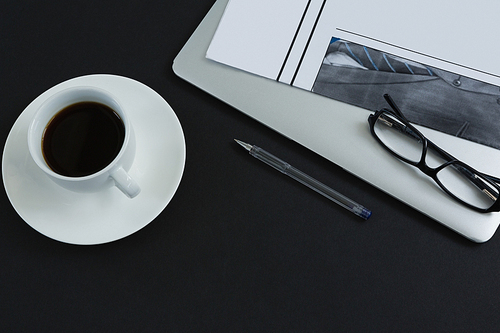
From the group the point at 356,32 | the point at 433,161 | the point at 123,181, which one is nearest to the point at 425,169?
the point at 433,161

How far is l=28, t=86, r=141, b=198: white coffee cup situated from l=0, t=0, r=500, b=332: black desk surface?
0.13m

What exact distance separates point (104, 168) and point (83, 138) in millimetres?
85

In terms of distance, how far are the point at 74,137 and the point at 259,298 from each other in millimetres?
384

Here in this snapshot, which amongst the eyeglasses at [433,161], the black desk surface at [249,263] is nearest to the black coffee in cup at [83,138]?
the black desk surface at [249,263]

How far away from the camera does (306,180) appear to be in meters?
0.69

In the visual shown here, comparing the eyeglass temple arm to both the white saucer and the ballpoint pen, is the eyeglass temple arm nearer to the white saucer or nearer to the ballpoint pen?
the ballpoint pen

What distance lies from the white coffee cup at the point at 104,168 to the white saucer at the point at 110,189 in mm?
47

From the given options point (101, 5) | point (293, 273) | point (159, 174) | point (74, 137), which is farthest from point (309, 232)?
point (101, 5)

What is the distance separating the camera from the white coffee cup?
1.82 feet

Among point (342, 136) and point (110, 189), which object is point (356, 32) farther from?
point (110, 189)

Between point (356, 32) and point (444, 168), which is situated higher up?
point (356, 32)

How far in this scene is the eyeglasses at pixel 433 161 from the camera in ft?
2.19

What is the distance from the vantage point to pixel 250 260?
672mm

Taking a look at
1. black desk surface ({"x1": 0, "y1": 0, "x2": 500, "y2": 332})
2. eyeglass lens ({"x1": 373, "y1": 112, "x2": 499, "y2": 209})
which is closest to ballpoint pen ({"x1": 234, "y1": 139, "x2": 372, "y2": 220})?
black desk surface ({"x1": 0, "y1": 0, "x2": 500, "y2": 332})
